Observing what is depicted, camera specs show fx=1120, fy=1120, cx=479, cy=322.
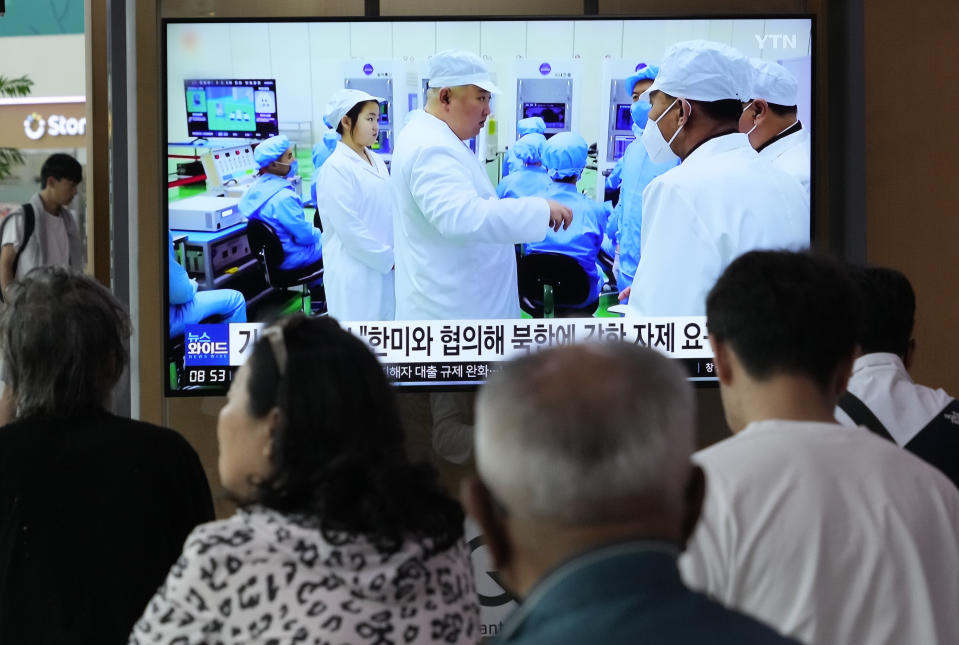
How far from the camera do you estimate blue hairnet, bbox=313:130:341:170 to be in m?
3.92

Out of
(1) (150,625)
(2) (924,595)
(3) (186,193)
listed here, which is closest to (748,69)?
(3) (186,193)

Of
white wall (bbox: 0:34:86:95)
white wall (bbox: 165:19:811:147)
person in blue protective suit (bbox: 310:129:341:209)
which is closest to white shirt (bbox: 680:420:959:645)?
white wall (bbox: 165:19:811:147)

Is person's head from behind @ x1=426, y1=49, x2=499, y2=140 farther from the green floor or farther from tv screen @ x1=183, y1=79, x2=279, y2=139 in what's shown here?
tv screen @ x1=183, y1=79, x2=279, y2=139

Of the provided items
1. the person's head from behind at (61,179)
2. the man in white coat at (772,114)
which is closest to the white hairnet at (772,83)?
the man in white coat at (772,114)

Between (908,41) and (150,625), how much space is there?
361 cm

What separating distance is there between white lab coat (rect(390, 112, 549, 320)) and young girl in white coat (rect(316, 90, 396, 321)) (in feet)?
0.17

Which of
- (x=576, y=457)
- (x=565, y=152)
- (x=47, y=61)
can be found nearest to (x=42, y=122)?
(x=47, y=61)

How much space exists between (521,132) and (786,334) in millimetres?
2468

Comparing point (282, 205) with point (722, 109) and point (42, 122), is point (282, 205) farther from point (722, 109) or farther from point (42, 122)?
point (42, 122)

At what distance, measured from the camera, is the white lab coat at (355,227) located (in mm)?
3912

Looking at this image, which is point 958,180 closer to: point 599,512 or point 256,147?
point 256,147

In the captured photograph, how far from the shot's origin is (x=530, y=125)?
12.8 feet

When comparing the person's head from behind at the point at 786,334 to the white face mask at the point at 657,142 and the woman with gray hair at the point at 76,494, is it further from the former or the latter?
the white face mask at the point at 657,142

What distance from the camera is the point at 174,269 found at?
3.89 meters
